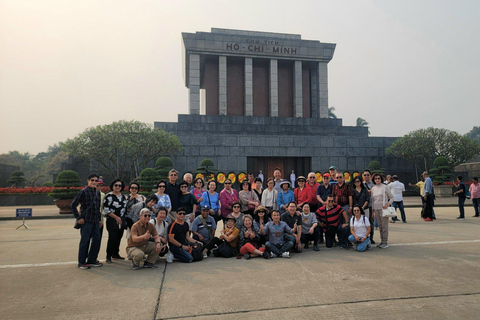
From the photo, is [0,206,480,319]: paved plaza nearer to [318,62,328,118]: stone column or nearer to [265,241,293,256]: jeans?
[265,241,293,256]: jeans

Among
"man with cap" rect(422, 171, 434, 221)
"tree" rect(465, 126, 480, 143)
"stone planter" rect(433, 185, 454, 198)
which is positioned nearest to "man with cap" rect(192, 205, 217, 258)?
"man with cap" rect(422, 171, 434, 221)

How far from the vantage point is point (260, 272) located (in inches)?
215

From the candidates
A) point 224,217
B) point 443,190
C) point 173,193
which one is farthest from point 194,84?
point 173,193

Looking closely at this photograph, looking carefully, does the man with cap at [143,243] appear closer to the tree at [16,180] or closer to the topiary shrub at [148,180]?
the topiary shrub at [148,180]

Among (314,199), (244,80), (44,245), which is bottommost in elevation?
(44,245)

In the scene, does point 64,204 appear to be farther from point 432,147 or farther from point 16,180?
point 432,147

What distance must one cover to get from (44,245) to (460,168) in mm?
33530

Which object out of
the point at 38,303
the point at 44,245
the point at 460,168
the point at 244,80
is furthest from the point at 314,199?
the point at 460,168

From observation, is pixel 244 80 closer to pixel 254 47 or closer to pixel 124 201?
pixel 254 47

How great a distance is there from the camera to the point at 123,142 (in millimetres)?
20594

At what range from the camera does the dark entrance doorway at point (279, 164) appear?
2436cm

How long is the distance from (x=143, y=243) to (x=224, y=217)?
2358 millimetres

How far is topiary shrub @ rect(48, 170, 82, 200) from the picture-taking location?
1496 centimetres

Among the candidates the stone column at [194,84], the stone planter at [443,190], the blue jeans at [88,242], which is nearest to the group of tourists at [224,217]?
the blue jeans at [88,242]
